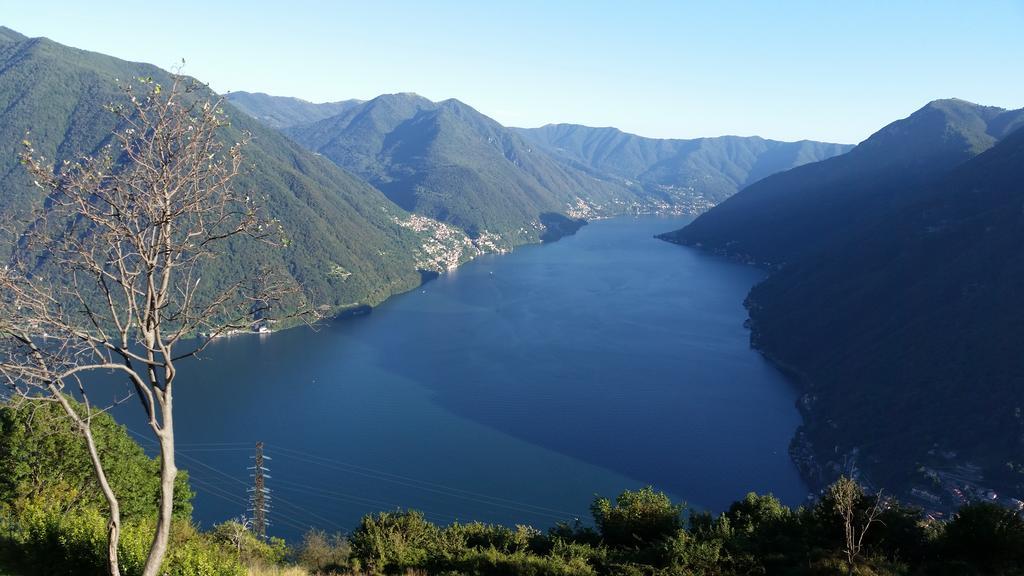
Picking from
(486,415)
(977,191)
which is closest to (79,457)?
(486,415)

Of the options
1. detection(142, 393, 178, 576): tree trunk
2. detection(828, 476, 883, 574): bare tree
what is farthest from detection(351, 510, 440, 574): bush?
detection(828, 476, 883, 574): bare tree

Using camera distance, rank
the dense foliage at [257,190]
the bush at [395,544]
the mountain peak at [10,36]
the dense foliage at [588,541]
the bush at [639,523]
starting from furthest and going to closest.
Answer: the mountain peak at [10,36]
the dense foliage at [257,190]
the bush at [639,523]
the bush at [395,544]
the dense foliage at [588,541]

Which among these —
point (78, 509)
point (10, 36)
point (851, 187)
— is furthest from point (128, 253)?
point (10, 36)

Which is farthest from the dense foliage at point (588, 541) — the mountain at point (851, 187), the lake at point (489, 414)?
the mountain at point (851, 187)

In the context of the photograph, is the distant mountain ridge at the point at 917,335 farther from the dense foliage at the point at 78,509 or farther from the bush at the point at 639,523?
the dense foliage at the point at 78,509

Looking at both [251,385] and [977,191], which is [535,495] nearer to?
[251,385]

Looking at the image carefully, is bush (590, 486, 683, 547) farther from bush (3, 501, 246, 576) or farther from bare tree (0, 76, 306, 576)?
bare tree (0, 76, 306, 576)

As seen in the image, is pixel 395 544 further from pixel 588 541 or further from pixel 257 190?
pixel 257 190
